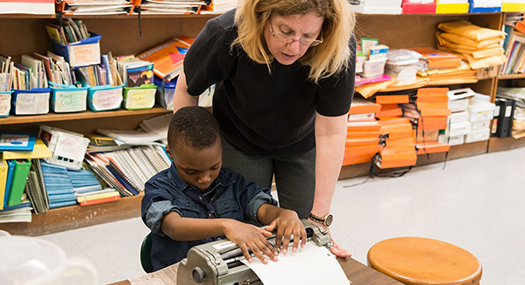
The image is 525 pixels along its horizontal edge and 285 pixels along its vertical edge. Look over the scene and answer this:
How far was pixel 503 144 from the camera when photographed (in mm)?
4664

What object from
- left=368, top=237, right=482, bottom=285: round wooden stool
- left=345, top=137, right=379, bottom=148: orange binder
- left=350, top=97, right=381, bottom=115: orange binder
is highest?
left=368, top=237, right=482, bottom=285: round wooden stool

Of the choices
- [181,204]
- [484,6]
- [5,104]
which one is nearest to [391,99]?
[484,6]

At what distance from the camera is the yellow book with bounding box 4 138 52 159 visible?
8.55 ft

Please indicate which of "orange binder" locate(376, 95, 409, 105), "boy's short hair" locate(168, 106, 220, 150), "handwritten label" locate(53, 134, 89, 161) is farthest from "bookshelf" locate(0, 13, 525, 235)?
"boy's short hair" locate(168, 106, 220, 150)

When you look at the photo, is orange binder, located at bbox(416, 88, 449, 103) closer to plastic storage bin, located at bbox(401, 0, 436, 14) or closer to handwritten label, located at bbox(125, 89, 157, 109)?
plastic storage bin, located at bbox(401, 0, 436, 14)

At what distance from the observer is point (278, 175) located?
191cm

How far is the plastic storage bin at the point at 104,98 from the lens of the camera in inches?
111

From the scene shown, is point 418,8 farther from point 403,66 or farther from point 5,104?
point 5,104

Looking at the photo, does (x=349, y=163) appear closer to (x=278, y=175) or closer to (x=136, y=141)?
(x=136, y=141)

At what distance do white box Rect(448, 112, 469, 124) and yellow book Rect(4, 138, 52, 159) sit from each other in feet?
9.33

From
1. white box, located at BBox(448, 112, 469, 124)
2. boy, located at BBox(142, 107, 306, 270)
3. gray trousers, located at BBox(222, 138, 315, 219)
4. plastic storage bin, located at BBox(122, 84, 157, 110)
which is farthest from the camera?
white box, located at BBox(448, 112, 469, 124)

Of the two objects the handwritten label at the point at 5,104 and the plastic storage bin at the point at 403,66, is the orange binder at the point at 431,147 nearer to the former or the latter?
the plastic storage bin at the point at 403,66

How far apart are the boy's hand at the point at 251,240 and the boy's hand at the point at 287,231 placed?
0.02 metres

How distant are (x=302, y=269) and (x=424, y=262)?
2.40ft
